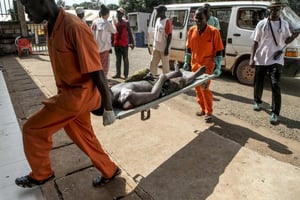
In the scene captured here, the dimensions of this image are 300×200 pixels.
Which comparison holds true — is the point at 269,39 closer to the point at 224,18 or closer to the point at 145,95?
the point at 145,95

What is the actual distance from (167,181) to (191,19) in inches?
220

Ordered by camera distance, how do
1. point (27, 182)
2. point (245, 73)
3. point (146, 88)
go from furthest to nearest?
point (245, 73)
point (146, 88)
point (27, 182)

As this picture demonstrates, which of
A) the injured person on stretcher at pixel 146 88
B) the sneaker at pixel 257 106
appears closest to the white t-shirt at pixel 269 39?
the sneaker at pixel 257 106

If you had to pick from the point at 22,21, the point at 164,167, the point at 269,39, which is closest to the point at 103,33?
the point at 269,39

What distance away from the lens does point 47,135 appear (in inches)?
76.7

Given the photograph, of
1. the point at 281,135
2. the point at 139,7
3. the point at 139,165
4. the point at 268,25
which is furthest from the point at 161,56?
the point at 139,7

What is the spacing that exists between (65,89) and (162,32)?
4.00 metres

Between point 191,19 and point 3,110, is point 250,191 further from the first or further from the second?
point 191,19

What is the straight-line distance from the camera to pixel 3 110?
444 centimetres

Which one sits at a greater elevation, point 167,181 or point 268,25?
point 268,25

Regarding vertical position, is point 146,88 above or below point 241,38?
below

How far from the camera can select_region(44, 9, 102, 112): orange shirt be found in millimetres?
1761

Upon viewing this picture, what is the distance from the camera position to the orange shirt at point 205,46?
3645mm

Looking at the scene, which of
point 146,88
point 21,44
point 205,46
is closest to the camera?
point 146,88
